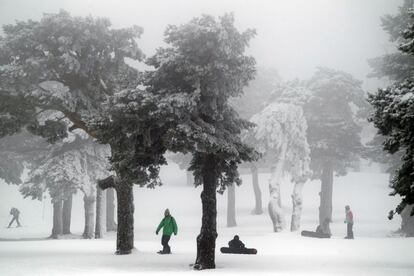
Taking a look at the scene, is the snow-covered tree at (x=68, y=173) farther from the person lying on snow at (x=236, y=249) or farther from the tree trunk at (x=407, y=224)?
the tree trunk at (x=407, y=224)

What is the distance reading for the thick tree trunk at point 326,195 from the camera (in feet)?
116

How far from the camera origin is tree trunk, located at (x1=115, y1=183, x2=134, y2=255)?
671 inches

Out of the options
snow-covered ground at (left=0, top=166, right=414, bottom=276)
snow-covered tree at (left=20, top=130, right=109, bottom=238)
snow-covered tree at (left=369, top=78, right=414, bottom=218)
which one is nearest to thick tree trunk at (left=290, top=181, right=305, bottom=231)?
snow-covered ground at (left=0, top=166, right=414, bottom=276)

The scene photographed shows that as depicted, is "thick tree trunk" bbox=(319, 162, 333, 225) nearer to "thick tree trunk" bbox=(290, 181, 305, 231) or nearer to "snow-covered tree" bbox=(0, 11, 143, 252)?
"thick tree trunk" bbox=(290, 181, 305, 231)

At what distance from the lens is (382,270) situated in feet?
44.1

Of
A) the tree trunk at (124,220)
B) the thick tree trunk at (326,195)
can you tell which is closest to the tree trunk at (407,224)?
the thick tree trunk at (326,195)

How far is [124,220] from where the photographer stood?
1716 centimetres

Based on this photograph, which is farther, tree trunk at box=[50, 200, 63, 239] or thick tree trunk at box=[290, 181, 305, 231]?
tree trunk at box=[50, 200, 63, 239]

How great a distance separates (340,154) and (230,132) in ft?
74.8

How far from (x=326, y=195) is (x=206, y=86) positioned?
952 inches

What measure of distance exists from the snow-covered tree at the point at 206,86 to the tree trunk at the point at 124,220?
397 cm

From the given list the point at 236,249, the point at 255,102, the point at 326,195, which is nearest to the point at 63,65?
the point at 236,249

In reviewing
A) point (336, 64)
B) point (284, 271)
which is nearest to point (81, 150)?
point (284, 271)

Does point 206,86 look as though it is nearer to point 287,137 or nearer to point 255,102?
point 287,137
